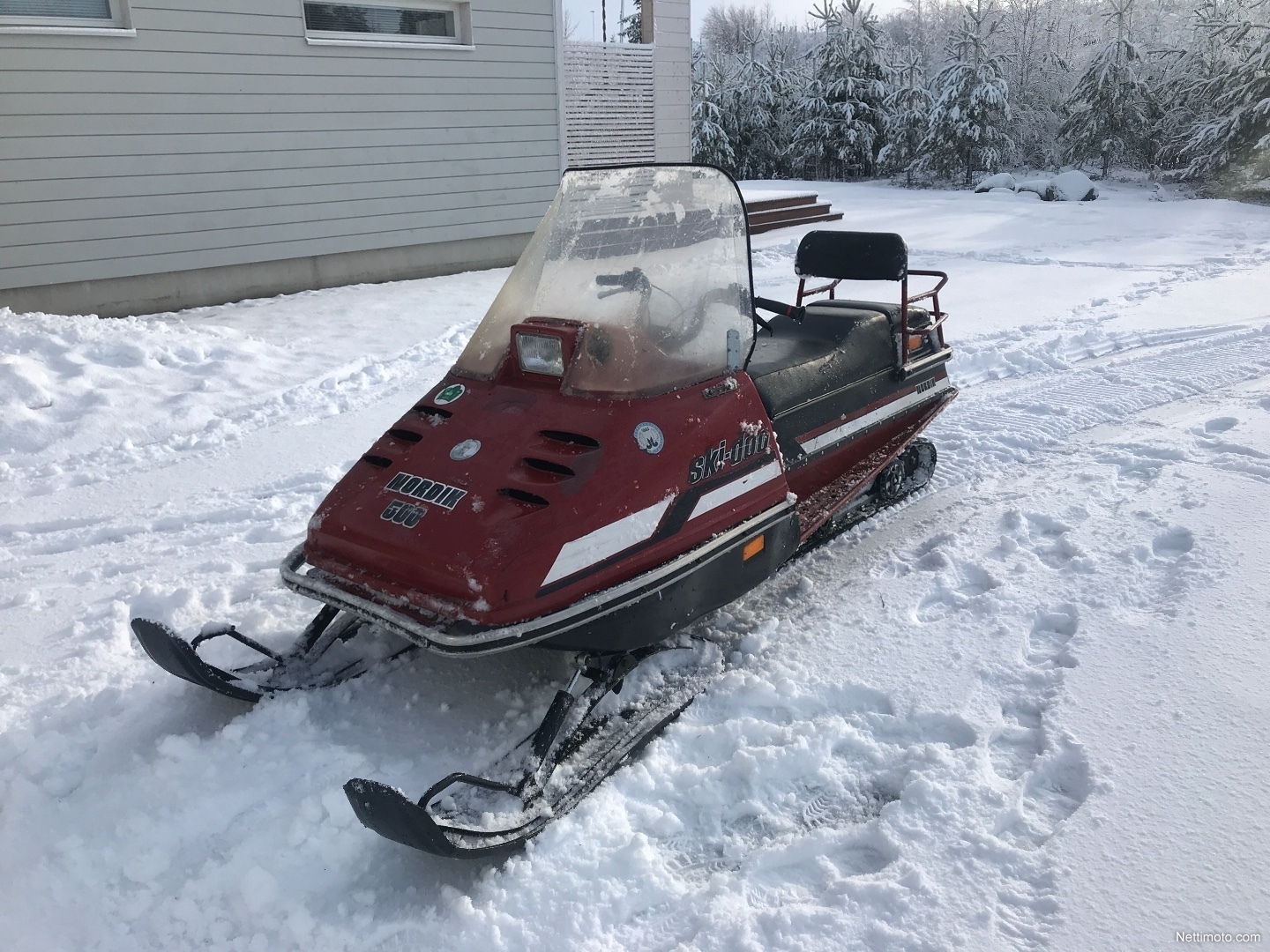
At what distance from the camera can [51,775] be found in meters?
2.32

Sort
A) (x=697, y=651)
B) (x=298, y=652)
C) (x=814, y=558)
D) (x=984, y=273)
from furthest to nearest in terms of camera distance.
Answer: (x=984, y=273), (x=814, y=558), (x=697, y=651), (x=298, y=652)

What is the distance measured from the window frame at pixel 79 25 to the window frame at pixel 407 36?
130 centimetres

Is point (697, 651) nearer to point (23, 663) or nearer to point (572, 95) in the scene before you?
point (23, 663)

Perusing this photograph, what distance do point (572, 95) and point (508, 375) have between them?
26.0ft

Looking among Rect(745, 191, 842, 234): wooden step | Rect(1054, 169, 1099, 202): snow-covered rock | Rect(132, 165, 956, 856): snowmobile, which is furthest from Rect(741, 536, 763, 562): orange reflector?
Rect(1054, 169, 1099, 202): snow-covered rock

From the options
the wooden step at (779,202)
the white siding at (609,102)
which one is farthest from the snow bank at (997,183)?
the white siding at (609,102)

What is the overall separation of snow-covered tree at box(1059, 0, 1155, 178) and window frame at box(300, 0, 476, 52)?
1526 centimetres

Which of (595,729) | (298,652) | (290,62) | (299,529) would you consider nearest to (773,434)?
(595,729)

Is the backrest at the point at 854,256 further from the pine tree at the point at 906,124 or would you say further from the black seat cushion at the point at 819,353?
the pine tree at the point at 906,124

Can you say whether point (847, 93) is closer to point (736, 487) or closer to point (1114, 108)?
point (1114, 108)

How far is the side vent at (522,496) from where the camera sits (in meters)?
2.37

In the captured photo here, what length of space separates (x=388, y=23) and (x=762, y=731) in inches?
299

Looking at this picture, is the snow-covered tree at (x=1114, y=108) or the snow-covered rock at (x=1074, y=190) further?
the snow-covered tree at (x=1114, y=108)

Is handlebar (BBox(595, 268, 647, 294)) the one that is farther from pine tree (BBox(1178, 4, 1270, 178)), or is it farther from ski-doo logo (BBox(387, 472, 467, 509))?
pine tree (BBox(1178, 4, 1270, 178))
